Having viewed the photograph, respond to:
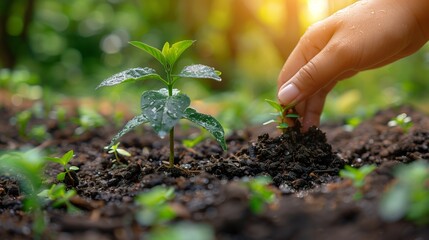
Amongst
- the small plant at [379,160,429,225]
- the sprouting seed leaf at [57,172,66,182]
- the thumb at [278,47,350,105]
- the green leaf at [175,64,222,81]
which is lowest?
the small plant at [379,160,429,225]

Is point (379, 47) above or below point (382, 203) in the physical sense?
above

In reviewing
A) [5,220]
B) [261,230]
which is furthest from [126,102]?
[261,230]

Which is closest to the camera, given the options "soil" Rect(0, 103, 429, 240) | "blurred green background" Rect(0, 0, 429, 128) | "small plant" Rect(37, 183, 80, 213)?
"soil" Rect(0, 103, 429, 240)

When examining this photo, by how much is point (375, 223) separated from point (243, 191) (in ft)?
1.20

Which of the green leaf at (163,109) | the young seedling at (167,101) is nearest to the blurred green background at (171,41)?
the young seedling at (167,101)

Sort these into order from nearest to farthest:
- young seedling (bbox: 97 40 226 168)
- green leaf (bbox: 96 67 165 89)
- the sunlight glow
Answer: young seedling (bbox: 97 40 226 168) → green leaf (bbox: 96 67 165 89) → the sunlight glow

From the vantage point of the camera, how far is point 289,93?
2.32 metres

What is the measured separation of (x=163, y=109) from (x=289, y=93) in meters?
0.68

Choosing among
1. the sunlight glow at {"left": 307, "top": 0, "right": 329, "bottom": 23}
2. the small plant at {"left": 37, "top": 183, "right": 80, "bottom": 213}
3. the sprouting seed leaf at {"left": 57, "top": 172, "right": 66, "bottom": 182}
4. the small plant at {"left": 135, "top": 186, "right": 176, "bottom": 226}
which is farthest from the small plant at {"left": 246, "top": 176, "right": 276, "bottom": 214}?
the sunlight glow at {"left": 307, "top": 0, "right": 329, "bottom": 23}

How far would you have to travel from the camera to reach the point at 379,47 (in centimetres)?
238

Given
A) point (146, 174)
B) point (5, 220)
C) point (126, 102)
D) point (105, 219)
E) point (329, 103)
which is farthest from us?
point (126, 102)

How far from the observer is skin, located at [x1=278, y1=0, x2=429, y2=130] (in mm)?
2318

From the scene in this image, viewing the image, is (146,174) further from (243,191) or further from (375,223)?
(375,223)

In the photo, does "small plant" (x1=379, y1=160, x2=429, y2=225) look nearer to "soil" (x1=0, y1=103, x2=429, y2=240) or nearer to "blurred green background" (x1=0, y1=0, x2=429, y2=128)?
"soil" (x1=0, y1=103, x2=429, y2=240)
